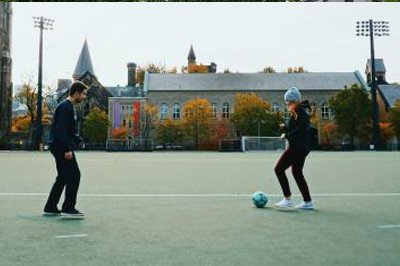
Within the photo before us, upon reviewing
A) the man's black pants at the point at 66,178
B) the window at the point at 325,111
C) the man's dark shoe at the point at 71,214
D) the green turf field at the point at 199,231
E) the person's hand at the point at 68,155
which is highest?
the window at the point at 325,111

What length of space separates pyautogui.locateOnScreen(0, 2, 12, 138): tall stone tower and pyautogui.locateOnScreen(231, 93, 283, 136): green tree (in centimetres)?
3137

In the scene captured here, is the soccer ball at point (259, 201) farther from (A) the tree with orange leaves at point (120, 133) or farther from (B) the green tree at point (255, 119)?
(A) the tree with orange leaves at point (120, 133)

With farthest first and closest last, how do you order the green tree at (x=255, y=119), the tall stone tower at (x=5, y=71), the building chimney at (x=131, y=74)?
the building chimney at (x=131, y=74), the tall stone tower at (x=5, y=71), the green tree at (x=255, y=119)

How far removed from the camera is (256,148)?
46.4m

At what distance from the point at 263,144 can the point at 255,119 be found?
19.9 m

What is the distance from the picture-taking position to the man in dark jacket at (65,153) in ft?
20.2

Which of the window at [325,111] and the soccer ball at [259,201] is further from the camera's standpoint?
the window at [325,111]

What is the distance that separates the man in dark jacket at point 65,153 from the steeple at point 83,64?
3355 inches

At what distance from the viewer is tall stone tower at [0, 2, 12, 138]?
2783 inches

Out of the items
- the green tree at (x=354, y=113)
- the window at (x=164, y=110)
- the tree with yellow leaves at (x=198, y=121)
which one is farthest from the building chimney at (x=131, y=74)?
the green tree at (x=354, y=113)

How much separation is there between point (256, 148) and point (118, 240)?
4217cm

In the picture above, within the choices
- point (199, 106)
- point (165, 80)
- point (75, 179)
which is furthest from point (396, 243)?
point (165, 80)

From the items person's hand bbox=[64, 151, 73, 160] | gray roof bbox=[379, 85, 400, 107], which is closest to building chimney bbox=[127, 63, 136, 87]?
gray roof bbox=[379, 85, 400, 107]

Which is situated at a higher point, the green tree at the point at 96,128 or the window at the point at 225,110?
the window at the point at 225,110
